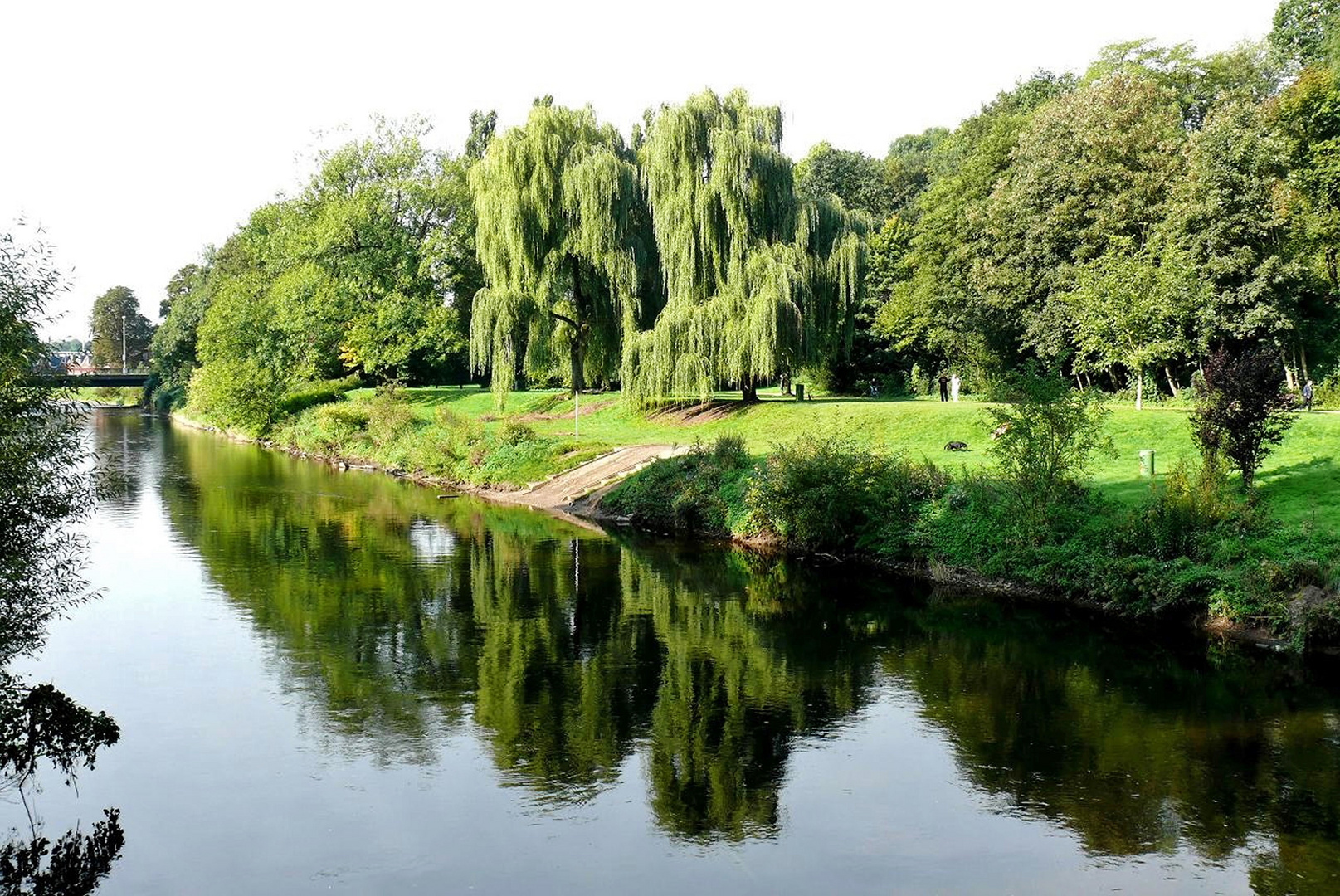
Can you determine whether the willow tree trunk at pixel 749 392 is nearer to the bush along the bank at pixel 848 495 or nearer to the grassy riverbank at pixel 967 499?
the grassy riverbank at pixel 967 499

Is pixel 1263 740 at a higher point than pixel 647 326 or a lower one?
lower

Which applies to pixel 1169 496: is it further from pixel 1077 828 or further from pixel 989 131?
pixel 989 131

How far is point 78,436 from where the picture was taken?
13.3 m

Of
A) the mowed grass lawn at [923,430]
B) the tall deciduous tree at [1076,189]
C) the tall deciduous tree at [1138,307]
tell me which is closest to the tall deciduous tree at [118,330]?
the mowed grass lawn at [923,430]

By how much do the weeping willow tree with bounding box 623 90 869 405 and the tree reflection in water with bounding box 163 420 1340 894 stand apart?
14081mm

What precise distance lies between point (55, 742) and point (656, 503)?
21.4m

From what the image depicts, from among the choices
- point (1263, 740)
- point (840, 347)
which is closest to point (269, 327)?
point (840, 347)

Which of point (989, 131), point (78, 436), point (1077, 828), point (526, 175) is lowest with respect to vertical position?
point (1077, 828)

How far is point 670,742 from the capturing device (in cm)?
1491

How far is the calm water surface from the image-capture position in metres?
11.5

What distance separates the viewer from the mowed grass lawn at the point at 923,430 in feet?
82.9

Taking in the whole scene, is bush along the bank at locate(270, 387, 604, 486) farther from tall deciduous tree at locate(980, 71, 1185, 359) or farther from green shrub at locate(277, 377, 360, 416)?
tall deciduous tree at locate(980, 71, 1185, 359)

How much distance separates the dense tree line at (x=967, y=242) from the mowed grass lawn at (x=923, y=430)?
159 centimetres

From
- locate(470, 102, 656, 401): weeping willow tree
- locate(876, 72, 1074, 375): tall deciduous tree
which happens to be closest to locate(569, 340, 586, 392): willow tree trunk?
locate(470, 102, 656, 401): weeping willow tree
